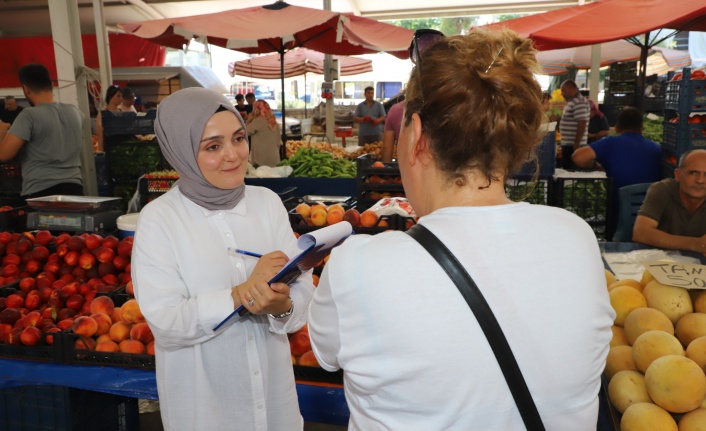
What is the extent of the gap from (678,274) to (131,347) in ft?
7.32

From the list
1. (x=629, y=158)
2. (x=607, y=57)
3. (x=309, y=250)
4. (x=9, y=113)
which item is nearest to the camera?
(x=309, y=250)

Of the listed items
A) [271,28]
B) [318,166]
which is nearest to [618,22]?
[318,166]

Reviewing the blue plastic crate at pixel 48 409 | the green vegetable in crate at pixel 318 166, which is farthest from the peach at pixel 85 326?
the green vegetable in crate at pixel 318 166

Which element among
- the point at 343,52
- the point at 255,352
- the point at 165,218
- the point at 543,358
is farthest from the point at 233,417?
the point at 343,52

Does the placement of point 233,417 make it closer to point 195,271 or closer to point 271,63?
point 195,271

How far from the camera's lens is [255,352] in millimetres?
1901

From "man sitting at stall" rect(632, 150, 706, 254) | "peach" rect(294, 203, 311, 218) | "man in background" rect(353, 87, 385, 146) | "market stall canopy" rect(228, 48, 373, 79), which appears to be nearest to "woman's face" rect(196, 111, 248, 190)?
"peach" rect(294, 203, 311, 218)

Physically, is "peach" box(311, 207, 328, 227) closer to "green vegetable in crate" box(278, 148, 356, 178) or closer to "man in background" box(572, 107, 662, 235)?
"green vegetable in crate" box(278, 148, 356, 178)

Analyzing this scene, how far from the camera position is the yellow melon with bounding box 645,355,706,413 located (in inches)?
63.0

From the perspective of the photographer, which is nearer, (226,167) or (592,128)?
(226,167)

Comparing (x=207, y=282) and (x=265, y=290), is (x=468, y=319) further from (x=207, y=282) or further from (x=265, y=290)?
(x=207, y=282)

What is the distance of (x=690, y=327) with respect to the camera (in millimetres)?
1911

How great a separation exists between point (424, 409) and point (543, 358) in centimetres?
23

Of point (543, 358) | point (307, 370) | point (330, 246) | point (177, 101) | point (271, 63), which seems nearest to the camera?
point (543, 358)
